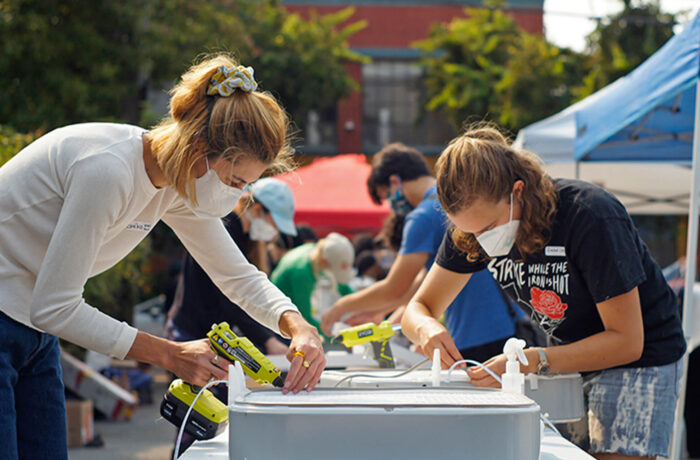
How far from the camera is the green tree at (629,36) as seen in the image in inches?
539

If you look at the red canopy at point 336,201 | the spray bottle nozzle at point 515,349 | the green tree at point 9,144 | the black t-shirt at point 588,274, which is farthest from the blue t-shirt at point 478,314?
the red canopy at point 336,201

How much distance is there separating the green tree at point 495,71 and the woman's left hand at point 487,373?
1696 cm

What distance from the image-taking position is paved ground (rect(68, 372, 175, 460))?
557cm

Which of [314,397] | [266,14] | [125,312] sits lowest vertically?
[125,312]

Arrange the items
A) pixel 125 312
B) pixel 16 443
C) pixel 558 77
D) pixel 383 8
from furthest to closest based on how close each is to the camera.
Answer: pixel 383 8 → pixel 558 77 → pixel 125 312 → pixel 16 443

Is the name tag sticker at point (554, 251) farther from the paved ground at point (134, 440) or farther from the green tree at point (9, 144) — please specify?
the paved ground at point (134, 440)

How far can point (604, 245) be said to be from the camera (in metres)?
1.97

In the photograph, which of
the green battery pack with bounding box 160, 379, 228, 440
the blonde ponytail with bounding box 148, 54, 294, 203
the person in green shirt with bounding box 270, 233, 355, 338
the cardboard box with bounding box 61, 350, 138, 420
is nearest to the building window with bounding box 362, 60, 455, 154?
the cardboard box with bounding box 61, 350, 138, 420

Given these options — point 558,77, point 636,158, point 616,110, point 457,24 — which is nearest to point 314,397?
point 616,110

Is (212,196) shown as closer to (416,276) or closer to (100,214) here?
(100,214)

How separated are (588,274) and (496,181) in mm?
311

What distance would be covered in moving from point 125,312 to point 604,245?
324 inches

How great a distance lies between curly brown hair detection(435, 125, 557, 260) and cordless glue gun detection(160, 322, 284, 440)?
0.64 m

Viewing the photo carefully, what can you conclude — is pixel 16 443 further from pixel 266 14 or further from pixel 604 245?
pixel 266 14
